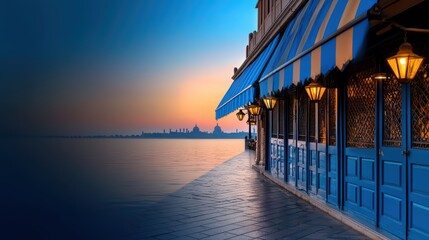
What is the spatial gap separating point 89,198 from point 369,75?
679cm

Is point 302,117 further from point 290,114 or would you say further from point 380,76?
point 380,76

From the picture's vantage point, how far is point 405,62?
418 centimetres

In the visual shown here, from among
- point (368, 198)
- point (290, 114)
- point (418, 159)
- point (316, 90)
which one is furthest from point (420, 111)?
point (290, 114)

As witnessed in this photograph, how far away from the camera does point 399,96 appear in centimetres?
544

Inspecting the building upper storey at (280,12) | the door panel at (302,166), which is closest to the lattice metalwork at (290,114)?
the door panel at (302,166)

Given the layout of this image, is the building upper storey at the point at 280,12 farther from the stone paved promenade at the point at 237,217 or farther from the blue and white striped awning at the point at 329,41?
the stone paved promenade at the point at 237,217

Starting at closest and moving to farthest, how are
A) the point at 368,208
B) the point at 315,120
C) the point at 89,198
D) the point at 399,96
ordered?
the point at 399,96 → the point at 368,208 → the point at 315,120 → the point at 89,198

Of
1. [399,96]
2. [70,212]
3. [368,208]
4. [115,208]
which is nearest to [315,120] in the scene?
[368,208]

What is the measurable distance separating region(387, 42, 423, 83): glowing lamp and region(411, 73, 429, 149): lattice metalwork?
801 millimetres

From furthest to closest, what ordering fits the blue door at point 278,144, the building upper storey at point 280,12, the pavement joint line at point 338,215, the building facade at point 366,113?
the blue door at point 278,144 < the pavement joint line at point 338,215 < the building facade at point 366,113 < the building upper storey at point 280,12

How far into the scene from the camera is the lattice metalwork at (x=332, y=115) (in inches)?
301

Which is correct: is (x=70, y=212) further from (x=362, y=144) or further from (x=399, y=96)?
(x=399, y=96)

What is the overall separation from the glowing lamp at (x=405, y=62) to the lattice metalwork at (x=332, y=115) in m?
3.39

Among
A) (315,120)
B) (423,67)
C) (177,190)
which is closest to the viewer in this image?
(423,67)
